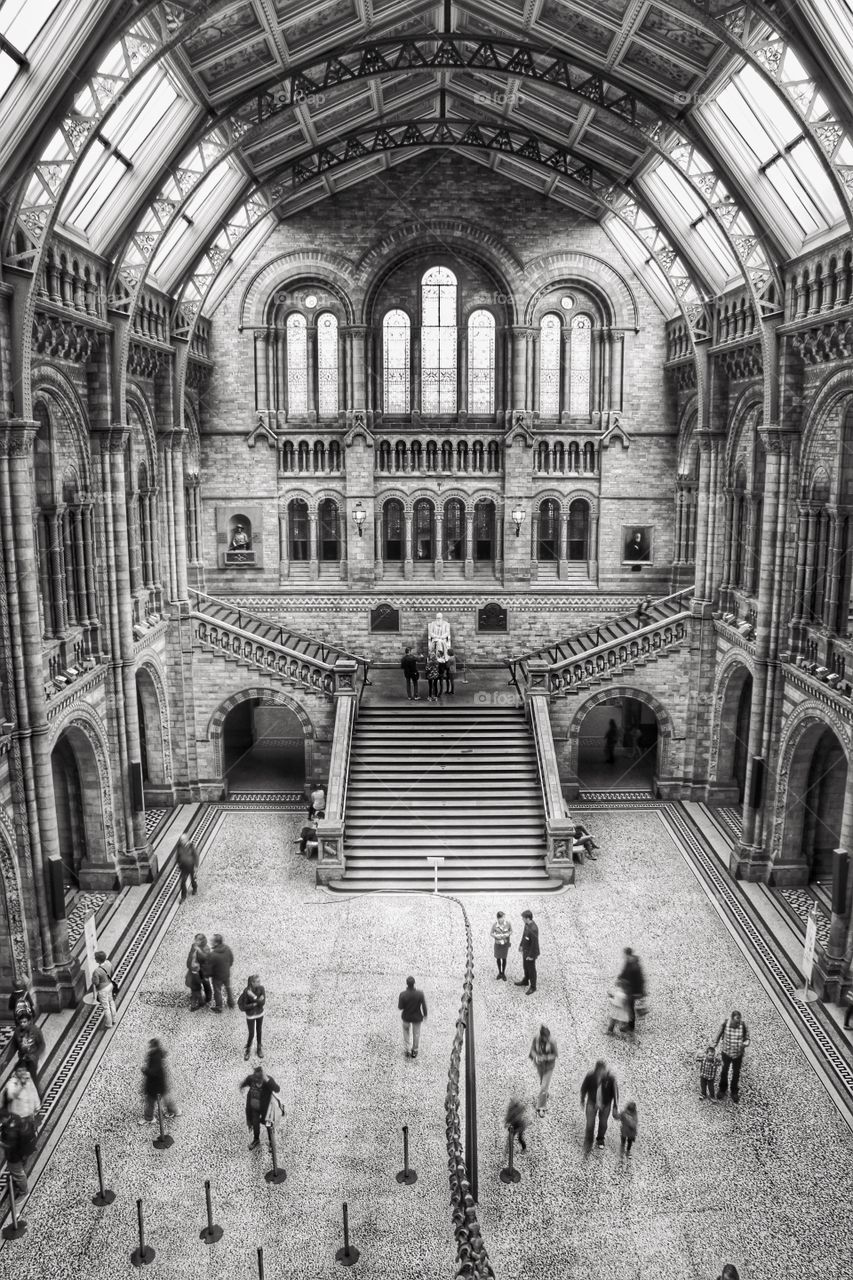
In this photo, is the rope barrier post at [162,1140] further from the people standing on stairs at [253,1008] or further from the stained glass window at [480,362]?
the stained glass window at [480,362]

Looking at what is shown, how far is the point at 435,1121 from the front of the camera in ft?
50.8

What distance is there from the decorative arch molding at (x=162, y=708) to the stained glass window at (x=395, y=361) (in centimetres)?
1169

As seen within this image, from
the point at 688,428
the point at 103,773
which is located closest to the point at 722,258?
the point at 688,428

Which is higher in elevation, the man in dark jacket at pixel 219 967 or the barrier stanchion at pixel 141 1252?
the man in dark jacket at pixel 219 967

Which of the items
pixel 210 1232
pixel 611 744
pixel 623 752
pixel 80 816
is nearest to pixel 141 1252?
pixel 210 1232

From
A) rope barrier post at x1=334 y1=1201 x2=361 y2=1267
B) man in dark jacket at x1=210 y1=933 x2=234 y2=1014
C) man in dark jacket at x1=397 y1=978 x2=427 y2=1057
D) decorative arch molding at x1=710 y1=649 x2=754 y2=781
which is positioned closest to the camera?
rope barrier post at x1=334 y1=1201 x2=361 y2=1267

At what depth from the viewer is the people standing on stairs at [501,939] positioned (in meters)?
19.2

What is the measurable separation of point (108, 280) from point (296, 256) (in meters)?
11.3

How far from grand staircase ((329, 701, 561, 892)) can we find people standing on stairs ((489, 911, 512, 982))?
4139 millimetres

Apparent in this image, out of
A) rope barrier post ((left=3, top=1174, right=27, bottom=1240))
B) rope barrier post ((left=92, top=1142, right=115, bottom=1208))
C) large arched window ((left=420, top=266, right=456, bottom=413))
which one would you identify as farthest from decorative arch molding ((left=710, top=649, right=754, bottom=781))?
rope barrier post ((left=3, top=1174, right=27, bottom=1240))

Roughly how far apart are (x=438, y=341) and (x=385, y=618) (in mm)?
9014

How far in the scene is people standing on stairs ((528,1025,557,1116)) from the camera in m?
15.4

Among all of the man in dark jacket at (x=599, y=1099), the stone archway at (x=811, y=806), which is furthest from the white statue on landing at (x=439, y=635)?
the man in dark jacket at (x=599, y=1099)

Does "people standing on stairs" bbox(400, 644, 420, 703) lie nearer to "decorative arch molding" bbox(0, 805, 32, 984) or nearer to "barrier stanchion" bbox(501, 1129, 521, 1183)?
"decorative arch molding" bbox(0, 805, 32, 984)
